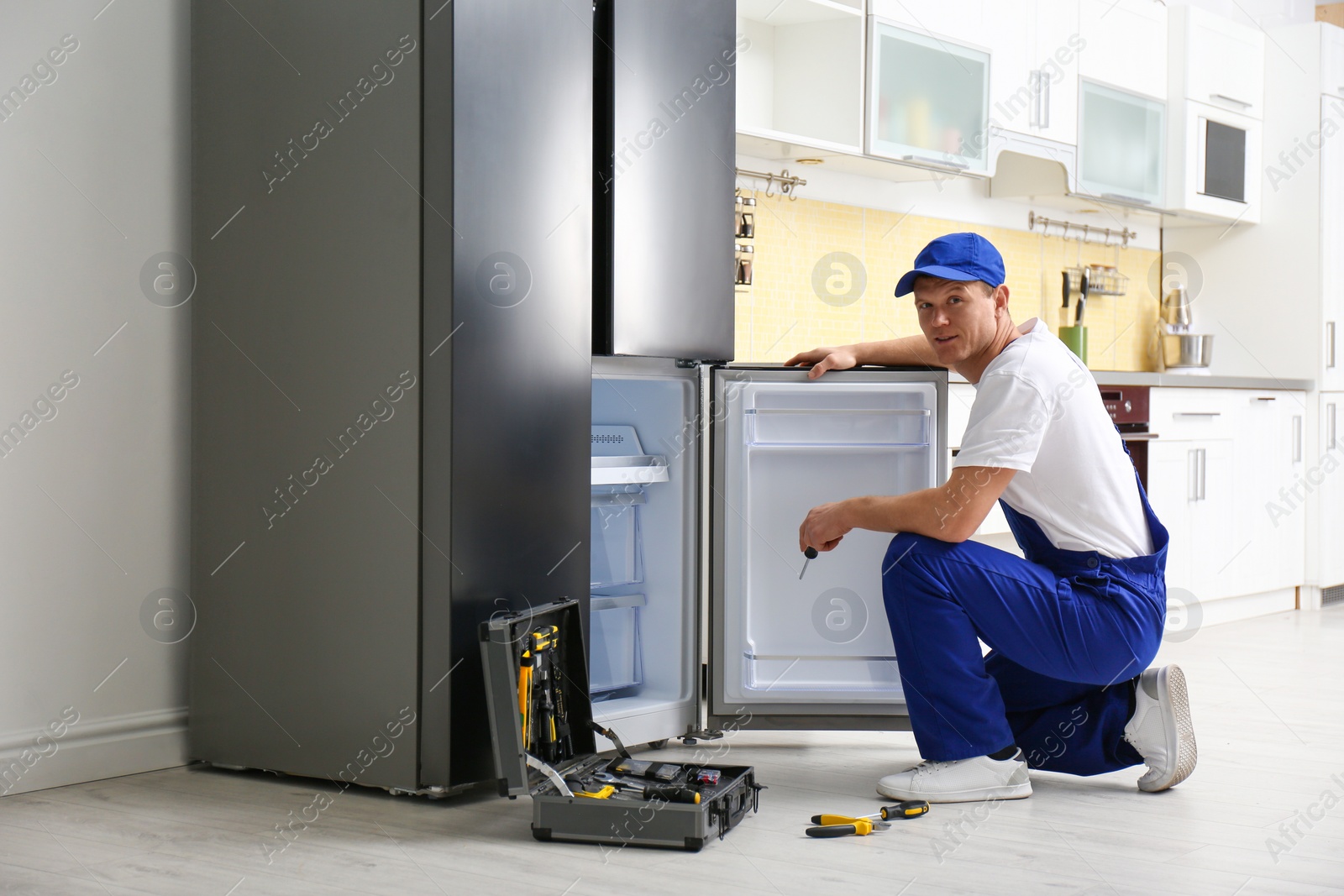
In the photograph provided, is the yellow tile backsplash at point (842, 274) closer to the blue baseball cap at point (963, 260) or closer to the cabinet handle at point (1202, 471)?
the cabinet handle at point (1202, 471)

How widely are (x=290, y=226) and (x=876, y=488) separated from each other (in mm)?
1448

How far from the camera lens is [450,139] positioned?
7.67ft

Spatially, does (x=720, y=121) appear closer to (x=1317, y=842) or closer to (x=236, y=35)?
(x=236, y=35)

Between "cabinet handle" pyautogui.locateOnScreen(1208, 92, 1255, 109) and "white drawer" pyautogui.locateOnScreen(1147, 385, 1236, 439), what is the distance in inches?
50.4

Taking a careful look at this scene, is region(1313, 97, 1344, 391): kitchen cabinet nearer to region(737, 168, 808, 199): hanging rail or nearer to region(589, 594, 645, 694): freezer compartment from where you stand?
region(737, 168, 808, 199): hanging rail

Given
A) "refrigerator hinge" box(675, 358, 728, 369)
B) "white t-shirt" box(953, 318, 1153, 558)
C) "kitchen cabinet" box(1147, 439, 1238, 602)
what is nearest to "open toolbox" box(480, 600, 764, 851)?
"refrigerator hinge" box(675, 358, 728, 369)

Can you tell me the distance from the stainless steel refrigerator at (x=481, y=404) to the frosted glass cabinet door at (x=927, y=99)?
3.93ft

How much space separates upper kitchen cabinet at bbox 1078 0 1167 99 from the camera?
15.8ft

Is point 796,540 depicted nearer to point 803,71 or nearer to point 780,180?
point 780,180

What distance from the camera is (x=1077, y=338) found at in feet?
17.0

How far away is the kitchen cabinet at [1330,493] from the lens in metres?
5.38

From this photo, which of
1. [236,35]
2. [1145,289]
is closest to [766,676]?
[236,35]

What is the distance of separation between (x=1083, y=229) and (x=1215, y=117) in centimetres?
70

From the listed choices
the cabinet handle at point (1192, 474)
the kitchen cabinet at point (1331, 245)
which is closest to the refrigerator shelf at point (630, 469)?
the cabinet handle at point (1192, 474)
